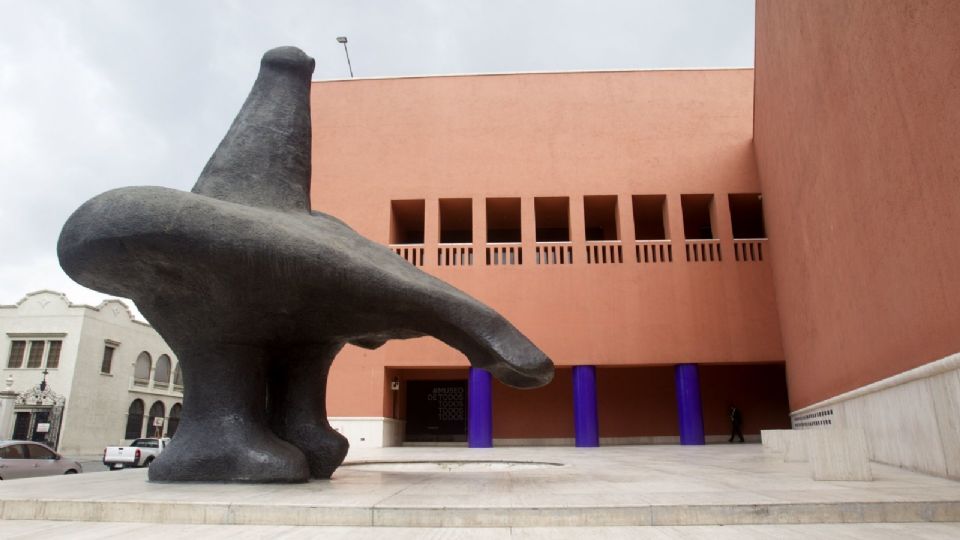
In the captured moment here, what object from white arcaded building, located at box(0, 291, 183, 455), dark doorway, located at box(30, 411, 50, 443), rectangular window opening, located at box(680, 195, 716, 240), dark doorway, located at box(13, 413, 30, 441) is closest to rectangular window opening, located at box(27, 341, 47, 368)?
white arcaded building, located at box(0, 291, 183, 455)

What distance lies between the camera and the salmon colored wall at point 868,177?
5.34m

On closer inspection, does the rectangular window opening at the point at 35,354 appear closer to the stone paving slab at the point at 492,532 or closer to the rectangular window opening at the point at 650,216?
the rectangular window opening at the point at 650,216

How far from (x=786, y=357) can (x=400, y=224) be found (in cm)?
1115

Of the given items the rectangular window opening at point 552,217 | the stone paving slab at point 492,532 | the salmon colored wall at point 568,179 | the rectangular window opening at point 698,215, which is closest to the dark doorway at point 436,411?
the salmon colored wall at point 568,179

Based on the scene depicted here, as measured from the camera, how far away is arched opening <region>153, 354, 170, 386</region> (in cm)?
3499

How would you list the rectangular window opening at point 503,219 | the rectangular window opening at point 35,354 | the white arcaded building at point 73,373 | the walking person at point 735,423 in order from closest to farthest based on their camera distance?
the walking person at point 735,423 → the rectangular window opening at point 503,219 → the white arcaded building at point 73,373 → the rectangular window opening at point 35,354

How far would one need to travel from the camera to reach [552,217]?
1866cm

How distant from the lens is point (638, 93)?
58.2ft

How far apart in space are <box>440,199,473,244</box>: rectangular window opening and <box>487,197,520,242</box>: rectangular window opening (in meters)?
0.62

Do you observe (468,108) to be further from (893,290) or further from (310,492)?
(310,492)

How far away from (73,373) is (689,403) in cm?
2786

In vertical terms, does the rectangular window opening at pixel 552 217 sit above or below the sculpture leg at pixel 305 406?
above

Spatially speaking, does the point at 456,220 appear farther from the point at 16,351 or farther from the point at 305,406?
the point at 16,351

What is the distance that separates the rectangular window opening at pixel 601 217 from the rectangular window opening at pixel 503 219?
80.3 inches
